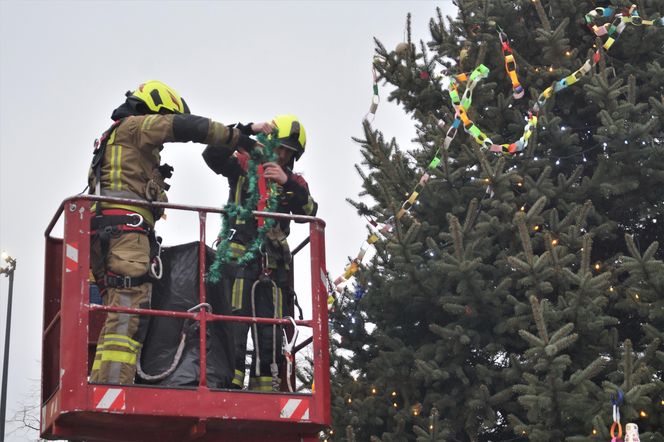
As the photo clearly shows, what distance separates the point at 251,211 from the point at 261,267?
2.10ft

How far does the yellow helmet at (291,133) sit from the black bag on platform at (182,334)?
121 cm

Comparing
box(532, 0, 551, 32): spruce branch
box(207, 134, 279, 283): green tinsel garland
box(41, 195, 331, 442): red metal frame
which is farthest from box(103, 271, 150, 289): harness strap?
box(532, 0, 551, 32): spruce branch

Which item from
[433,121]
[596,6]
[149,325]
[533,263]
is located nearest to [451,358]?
[533,263]

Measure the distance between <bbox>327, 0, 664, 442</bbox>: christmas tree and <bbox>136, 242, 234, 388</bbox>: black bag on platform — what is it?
6.99 feet

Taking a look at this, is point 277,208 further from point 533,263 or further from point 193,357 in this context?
point 533,263

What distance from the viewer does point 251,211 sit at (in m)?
10.1

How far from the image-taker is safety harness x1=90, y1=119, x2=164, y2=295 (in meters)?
9.65

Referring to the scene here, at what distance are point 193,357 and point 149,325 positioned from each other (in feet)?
1.49

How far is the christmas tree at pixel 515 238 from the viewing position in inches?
437

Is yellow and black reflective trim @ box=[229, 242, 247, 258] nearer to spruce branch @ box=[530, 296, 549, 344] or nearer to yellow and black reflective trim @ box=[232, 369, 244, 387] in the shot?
yellow and black reflective trim @ box=[232, 369, 244, 387]

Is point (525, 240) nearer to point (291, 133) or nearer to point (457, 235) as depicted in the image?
point (457, 235)

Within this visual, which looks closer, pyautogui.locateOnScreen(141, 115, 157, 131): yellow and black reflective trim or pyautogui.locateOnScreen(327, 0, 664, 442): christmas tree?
pyautogui.locateOnScreen(141, 115, 157, 131): yellow and black reflective trim

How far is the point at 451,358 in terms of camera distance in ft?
40.4

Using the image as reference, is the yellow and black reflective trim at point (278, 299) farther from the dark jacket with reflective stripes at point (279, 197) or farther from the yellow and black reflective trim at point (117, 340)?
the yellow and black reflective trim at point (117, 340)
